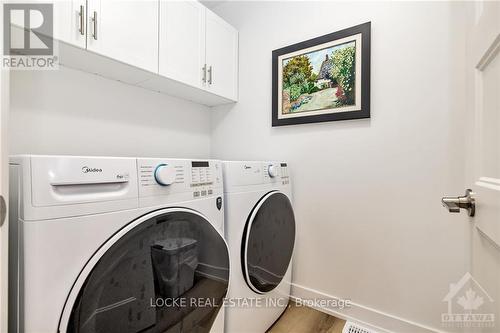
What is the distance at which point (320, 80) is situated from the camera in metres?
1.53

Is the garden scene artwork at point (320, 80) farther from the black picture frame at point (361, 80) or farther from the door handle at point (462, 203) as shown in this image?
the door handle at point (462, 203)

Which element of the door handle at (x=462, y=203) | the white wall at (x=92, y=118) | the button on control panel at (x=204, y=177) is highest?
the white wall at (x=92, y=118)

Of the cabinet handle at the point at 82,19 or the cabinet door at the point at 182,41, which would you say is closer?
the cabinet handle at the point at 82,19

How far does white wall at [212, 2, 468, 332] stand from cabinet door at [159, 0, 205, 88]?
55cm

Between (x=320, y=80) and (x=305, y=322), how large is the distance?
1.49m

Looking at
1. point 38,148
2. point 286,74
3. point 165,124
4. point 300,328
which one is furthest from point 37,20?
point 300,328

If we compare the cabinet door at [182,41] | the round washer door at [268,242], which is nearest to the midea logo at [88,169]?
the round washer door at [268,242]

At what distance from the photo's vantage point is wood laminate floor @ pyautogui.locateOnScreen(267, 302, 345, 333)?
1343 mm

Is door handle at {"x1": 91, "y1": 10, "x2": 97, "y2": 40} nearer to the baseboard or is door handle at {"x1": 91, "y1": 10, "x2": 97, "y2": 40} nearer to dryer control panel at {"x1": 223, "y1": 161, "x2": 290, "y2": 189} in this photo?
dryer control panel at {"x1": 223, "y1": 161, "x2": 290, "y2": 189}

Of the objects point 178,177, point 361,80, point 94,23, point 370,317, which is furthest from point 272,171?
point 94,23

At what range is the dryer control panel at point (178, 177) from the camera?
750 millimetres

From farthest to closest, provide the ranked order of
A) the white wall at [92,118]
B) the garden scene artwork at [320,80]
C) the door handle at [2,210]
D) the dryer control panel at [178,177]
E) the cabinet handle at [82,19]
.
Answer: the garden scene artwork at [320,80] → the white wall at [92,118] → the cabinet handle at [82,19] → the dryer control panel at [178,177] → the door handle at [2,210]

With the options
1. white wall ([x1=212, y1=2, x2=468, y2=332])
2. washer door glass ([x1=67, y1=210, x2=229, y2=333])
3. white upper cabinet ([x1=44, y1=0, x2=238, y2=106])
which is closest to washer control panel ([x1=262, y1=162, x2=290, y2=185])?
white wall ([x1=212, y1=2, x2=468, y2=332])

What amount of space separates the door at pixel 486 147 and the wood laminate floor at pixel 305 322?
34.4 inches
